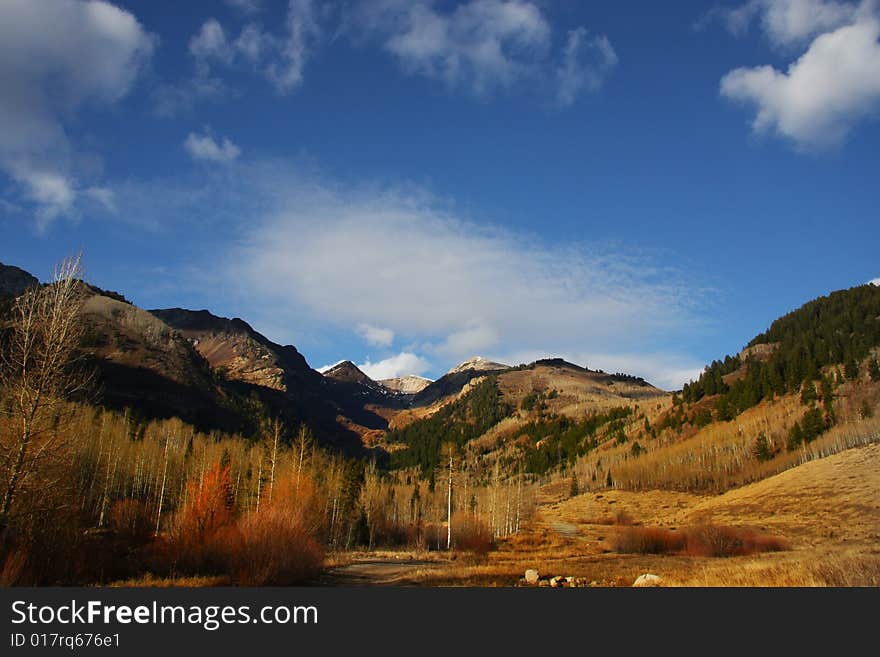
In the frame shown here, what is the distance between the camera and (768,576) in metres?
24.9

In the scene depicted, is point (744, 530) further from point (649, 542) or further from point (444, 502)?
point (444, 502)

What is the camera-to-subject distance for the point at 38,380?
19312 mm

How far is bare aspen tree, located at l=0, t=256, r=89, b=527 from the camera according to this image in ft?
60.3

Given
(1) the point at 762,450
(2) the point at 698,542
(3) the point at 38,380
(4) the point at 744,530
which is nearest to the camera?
(3) the point at 38,380

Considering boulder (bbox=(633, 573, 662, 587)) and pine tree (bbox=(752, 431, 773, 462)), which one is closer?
boulder (bbox=(633, 573, 662, 587))

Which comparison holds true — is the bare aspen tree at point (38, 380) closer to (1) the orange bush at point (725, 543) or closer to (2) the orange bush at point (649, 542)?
(1) the orange bush at point (725, 543)

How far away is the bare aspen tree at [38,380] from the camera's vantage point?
60.3ft

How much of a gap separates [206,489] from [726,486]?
124 meters

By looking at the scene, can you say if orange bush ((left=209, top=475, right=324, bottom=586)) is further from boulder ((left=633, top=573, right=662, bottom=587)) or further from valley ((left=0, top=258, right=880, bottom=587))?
boulder ((left=633, top=573, right=662, bottom=587))

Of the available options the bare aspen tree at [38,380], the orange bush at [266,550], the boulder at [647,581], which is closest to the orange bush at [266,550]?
the orange bush at [266,550]

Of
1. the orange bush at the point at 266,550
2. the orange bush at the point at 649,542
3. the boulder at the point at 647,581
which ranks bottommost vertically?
the orange bush at the point at 649,542

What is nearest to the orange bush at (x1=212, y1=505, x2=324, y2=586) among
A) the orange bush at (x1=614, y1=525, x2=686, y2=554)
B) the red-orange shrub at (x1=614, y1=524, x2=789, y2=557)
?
the red-orange shrub at (x1=614, y1=524, x2=789, y2=557)

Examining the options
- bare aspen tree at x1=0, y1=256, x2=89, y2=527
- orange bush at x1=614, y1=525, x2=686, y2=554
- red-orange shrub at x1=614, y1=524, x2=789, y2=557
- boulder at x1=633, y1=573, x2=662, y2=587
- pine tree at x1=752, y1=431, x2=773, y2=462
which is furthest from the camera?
pine tree at x1=752, y1=431, x2=773, y2=462

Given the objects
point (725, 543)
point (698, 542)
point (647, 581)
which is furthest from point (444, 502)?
point (647, 581)
